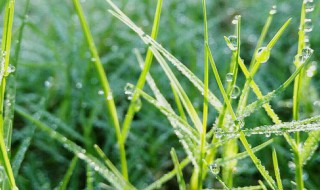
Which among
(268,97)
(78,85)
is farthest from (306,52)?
(78,85)

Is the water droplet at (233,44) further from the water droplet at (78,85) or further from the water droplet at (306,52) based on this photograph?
the water droplet at (78,85)

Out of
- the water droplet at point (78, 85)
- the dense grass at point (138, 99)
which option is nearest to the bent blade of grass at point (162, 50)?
the dense grass at point (138, 99)

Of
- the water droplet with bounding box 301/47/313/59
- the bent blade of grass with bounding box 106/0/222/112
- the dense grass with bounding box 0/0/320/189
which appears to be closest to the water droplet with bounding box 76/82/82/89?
the dense grass with bounding box 0/0/320/189

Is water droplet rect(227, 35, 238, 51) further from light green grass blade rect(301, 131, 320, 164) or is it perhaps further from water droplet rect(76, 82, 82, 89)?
water droplet rect(76, 82, 82, 89)

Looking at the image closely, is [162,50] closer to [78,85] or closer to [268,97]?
[268,97]

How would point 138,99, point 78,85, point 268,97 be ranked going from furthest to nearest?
1. point 78,85
2. point 138,99
3. point 268,97

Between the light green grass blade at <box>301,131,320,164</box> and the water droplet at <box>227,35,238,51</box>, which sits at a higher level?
the water droplet at <box>227,35,238,51</box>

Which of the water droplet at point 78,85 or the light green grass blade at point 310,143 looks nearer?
the light green grass blade at point 310,143

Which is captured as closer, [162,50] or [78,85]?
[162,50]
